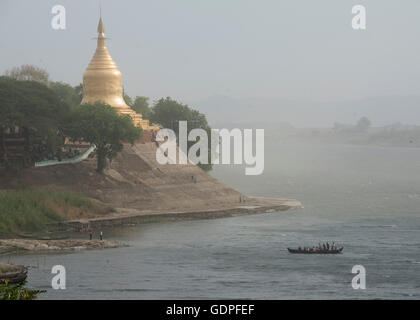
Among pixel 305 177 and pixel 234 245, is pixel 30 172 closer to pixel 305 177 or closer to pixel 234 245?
pixel 234 245

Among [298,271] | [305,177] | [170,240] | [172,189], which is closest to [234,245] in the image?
[170,240]

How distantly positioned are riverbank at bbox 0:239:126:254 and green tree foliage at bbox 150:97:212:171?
4893cm

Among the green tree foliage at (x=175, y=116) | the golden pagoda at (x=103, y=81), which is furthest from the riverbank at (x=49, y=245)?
the green tree foliage at (x=175, y=116)

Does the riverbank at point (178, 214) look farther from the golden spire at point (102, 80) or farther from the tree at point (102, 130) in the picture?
the golden spire at point (102, 80)

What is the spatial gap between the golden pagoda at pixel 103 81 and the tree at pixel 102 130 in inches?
360

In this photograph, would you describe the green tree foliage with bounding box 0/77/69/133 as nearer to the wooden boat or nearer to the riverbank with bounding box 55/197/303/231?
the riverbank with bounding box 55/197/303/231

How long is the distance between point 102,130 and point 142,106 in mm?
37815

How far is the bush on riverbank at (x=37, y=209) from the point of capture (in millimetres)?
75375

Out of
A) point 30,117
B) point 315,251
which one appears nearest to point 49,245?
point 315,251

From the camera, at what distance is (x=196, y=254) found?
2655 inches

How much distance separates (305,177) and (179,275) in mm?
112083

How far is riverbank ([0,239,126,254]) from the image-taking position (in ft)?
224

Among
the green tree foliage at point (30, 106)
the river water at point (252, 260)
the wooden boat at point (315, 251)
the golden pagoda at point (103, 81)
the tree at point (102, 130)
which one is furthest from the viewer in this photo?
the golden pagoda at point (103, 81)

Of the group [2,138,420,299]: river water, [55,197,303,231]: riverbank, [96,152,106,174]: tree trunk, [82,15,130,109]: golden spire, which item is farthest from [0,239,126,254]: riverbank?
[82,15,130,109]: golden spire
